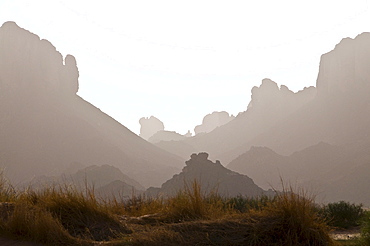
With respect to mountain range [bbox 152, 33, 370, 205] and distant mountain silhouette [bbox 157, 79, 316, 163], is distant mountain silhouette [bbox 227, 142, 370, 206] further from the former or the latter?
distant mountain silhouette [bbox 157, 79, 316, 163]

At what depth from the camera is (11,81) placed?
10681 cm

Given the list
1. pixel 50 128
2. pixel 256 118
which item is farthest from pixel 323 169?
pixel 256 118

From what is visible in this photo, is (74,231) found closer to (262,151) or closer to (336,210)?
(336,210)

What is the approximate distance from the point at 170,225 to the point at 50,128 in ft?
301

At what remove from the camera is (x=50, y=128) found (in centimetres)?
9194

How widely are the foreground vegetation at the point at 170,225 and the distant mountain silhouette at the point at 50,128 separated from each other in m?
76.4

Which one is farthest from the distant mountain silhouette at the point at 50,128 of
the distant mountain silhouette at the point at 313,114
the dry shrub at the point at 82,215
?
the dry shrub at the point at 82,215

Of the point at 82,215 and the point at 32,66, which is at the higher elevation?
the point at 32,66

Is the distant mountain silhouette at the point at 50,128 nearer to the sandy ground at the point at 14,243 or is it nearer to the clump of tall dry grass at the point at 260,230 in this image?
the sandy ground at the point at 14,243

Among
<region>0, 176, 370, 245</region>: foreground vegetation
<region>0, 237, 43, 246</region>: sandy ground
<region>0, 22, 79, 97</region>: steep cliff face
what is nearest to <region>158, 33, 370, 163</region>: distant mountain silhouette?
<region>0, 22, 79, 97</region>: steep cliff face

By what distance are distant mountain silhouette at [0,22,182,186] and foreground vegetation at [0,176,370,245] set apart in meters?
76.4

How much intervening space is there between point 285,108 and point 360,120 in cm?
7827

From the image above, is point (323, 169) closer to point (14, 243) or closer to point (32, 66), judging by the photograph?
point (14, 243)

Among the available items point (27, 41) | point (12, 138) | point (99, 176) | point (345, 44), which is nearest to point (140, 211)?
point (99, 176)
